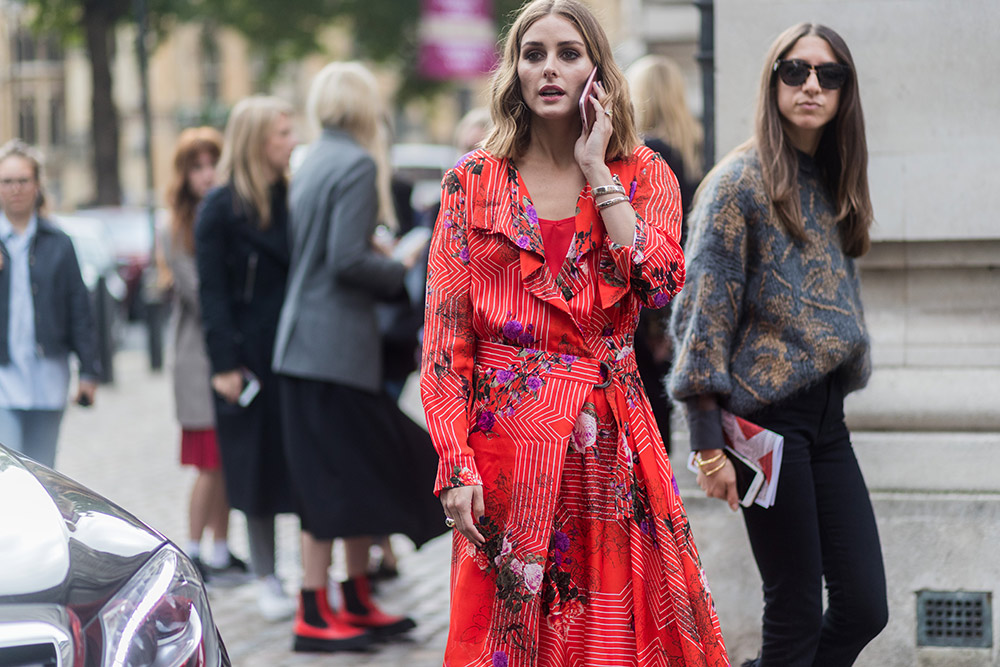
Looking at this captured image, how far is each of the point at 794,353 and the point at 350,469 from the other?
236cm

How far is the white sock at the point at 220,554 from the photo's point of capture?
6801 mm

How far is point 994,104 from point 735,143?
2.75 feet

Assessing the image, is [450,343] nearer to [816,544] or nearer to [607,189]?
[607,189]

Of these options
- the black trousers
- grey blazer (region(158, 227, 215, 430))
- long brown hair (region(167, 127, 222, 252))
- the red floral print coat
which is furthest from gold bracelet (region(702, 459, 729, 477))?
long brown hair (region(167, 127, 222, 252))

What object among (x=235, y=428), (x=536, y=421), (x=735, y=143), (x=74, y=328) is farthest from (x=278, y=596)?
A: (x=536, y=421)

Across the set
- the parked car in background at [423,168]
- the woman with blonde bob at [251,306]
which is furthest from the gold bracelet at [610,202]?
the parked car in background at [423,168]

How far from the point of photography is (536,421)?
3.08 metres

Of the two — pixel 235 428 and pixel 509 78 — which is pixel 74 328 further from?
pixel 509 78

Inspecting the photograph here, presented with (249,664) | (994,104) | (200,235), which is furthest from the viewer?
(200,235)

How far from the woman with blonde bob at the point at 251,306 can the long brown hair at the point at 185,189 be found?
85 cm

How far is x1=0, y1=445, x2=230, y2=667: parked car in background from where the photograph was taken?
8.65ft

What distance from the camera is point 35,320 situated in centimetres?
592

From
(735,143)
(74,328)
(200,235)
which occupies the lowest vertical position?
(74,328)

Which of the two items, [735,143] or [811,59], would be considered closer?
[811,59]
